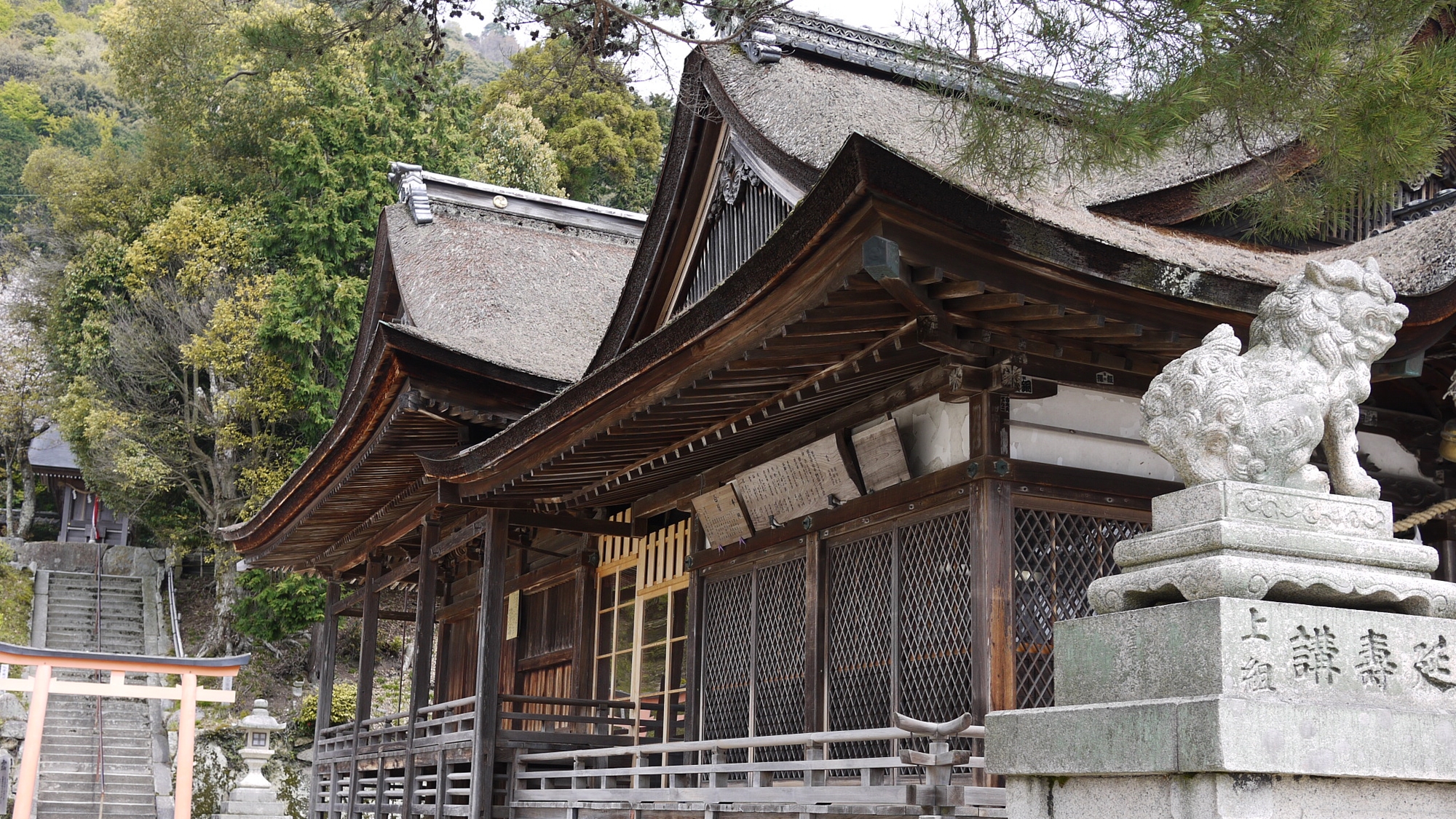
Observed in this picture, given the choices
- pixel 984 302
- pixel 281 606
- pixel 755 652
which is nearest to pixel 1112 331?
pixel 984 302

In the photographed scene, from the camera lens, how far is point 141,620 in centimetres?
3047

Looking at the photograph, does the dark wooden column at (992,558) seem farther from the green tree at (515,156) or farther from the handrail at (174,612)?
the handrail at (174,612)

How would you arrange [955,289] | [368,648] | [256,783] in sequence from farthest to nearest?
[256,783], [368,648], [955,289]

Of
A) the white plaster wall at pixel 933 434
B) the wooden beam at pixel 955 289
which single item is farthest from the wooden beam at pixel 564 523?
the wooden beam at pixel 955 289

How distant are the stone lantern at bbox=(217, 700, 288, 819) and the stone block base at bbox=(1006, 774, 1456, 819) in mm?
18401

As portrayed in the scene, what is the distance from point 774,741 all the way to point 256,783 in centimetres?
1582

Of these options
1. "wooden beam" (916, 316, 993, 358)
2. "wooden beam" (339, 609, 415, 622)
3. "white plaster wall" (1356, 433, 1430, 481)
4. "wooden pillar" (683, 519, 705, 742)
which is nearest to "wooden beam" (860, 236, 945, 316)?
"wooden beam" (916, 316, 993, 358)

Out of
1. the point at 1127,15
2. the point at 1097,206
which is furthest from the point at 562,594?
the point at 1127,15

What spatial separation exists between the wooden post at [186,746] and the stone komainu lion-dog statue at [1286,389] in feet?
45.9

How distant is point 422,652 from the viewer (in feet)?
35.9

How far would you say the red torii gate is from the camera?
1465 centimetres

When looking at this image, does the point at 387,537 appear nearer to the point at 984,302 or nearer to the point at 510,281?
the point at 510,281

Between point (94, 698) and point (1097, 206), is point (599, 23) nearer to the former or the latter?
point (1097, 206)

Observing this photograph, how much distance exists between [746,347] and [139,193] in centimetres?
2846
